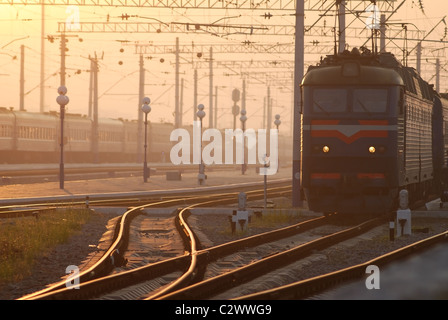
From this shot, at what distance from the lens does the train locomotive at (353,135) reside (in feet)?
64.1

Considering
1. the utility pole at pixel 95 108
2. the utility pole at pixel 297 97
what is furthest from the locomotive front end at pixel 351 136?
the utility pole at pixel 95 108

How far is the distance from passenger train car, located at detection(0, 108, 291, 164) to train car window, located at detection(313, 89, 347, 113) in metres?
28.3

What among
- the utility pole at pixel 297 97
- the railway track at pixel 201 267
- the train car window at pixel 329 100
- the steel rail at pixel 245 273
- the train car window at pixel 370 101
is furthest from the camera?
the utility pole at pixel 297 97

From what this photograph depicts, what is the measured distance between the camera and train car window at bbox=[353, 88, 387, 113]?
64.8 feet

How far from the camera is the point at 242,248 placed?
15312 mm

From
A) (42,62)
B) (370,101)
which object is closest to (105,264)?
(370,101)

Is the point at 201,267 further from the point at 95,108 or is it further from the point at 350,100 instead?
the point at 95,108

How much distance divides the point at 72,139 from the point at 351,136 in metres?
47.2

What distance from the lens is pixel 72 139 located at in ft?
212

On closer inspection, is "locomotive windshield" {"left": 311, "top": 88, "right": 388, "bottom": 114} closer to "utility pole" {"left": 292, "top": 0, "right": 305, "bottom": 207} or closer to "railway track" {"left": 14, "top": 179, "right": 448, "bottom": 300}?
"railway track" {"left": 14, "top": 179, "right": 448, "bottom": 300}

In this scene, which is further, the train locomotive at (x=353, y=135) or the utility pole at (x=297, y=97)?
the utility pole at (x=297, y=97)

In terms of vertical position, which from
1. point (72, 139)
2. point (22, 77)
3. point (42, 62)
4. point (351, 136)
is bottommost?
point (351, 136)

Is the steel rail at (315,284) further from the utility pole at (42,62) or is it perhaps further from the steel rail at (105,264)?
the utility pole at (42,62)
